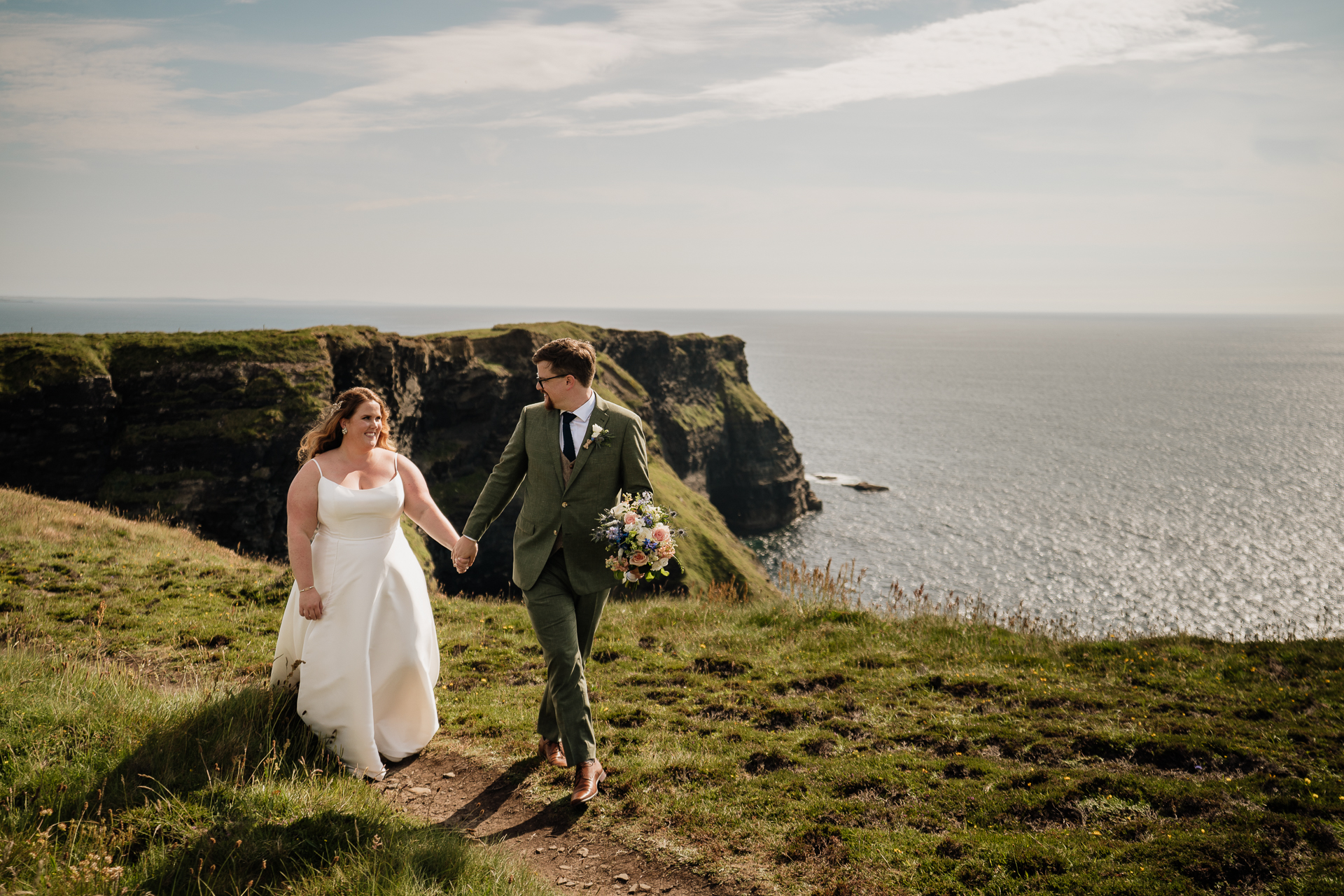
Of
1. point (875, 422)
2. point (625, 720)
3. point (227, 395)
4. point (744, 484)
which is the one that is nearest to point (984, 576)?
point (744, 484)

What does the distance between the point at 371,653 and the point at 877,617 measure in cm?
737

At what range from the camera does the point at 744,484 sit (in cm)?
10069

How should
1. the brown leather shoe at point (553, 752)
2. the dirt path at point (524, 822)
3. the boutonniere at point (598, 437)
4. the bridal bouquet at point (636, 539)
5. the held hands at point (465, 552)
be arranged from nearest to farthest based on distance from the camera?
the dirt path at point (524, 822)
the bridal bouquet at point (636, 539)
the boutonniere at point (598, 437)
the held hands at point (465, 552)
the brown leather shoe at point (553, 752)

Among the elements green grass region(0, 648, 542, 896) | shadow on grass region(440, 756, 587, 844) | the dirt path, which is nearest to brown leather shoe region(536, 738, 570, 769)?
A: the dirt path

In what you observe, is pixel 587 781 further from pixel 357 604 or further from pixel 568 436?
pixel 568 436

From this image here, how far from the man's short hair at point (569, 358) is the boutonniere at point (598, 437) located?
37 centimetres

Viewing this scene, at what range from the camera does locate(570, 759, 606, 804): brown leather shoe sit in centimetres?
564

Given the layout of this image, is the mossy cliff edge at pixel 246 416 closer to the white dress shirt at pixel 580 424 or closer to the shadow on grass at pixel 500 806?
the shadow on grass at pixel 500 806

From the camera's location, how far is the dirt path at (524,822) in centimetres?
480

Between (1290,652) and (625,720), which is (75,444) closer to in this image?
(625,720)

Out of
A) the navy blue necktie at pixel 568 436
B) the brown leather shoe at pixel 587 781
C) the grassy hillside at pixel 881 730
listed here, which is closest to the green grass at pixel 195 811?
the brown leather shoe at pixel 587 781

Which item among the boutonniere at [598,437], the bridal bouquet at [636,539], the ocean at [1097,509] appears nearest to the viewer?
the bridal bouquet at [636,539]

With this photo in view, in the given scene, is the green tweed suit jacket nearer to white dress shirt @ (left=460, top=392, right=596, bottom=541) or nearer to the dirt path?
white dress shirt @ (left=460, top=392, right=596, bottom=541)

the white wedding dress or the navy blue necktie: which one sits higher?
the navy blue necktie
